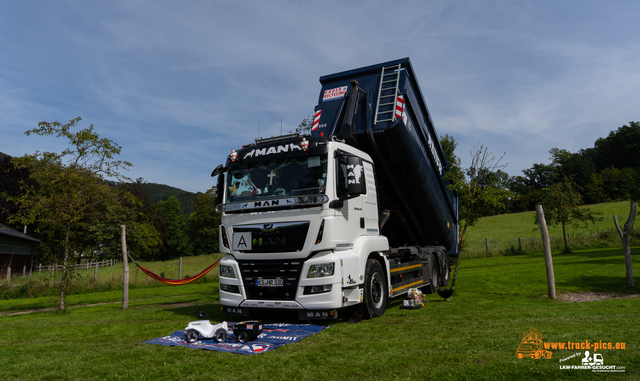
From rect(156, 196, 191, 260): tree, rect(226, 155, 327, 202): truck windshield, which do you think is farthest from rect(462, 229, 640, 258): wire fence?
rect(156, 196, 191, 260): tree

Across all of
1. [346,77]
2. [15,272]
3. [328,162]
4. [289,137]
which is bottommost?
[15,272]

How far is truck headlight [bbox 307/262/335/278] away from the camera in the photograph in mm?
6262

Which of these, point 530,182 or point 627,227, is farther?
point 530,182

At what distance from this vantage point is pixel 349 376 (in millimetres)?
3750

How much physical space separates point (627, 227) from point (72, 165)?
14752mm

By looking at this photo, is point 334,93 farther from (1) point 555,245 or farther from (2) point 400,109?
(1) point 555,245

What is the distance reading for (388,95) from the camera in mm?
7926

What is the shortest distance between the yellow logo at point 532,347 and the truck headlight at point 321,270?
2.81 metres

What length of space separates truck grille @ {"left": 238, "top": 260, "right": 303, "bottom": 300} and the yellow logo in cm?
333

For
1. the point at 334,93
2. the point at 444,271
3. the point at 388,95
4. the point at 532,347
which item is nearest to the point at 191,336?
the point at 532,347

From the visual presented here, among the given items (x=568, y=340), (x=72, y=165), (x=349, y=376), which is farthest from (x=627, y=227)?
(x=72, y=165)

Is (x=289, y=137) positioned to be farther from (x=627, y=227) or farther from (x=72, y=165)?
(x=627, y=227)

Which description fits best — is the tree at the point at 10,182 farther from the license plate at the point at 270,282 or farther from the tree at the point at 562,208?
the tree at the point at 562,208


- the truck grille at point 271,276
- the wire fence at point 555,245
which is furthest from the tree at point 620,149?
the truck grille at point 271,276
